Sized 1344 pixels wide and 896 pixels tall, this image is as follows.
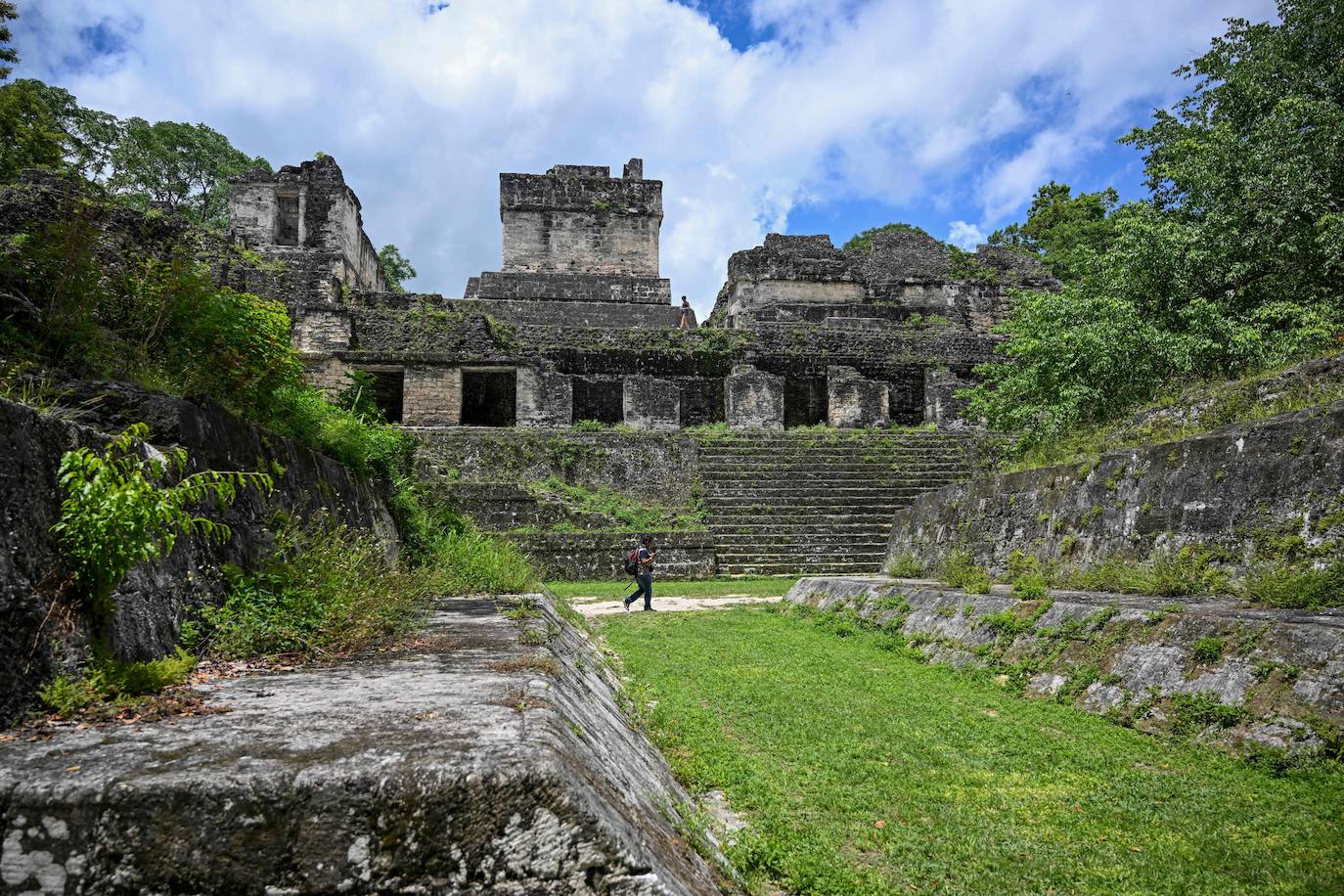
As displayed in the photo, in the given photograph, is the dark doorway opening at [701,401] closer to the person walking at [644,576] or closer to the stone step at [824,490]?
the stone step at [824,490]

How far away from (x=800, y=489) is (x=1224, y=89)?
10.6 m

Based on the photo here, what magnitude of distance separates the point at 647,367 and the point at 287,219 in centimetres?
1604

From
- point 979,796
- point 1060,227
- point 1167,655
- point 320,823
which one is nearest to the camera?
point 320,823

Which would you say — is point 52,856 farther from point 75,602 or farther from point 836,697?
point 836,697

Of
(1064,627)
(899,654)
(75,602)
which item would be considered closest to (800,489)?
(899,654)

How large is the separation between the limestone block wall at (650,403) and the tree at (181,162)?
26149mm

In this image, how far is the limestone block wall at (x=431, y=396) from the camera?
59.1ft

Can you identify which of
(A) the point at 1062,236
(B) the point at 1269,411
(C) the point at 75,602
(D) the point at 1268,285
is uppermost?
(A) the point at 1062,236

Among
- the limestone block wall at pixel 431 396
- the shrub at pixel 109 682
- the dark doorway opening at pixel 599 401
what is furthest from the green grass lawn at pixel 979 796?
the dark doorway opening at pixel 599 401

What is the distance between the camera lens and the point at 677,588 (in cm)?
1255

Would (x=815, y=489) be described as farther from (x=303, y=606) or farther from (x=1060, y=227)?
(x=1060, y=227)

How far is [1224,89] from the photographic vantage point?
1436cm

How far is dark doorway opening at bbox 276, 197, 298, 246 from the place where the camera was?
90.0 feet

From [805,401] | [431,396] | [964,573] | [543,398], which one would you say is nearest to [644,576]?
[964,573]
